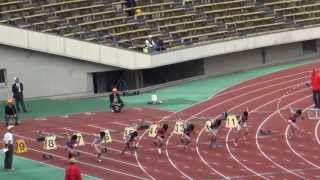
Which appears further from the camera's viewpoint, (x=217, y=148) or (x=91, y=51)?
(x=91, y=51)

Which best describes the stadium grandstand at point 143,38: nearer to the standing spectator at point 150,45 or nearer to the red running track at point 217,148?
the standing spectator at point 150,45

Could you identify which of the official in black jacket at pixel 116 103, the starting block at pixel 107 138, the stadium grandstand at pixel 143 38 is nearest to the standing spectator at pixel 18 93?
the stadium grandstand at pixel 143 38

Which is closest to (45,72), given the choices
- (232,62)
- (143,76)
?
(143,76)

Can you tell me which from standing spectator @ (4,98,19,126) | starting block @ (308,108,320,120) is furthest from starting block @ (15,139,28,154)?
starting block @ (308,108,320,120)

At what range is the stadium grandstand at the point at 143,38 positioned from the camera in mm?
34312

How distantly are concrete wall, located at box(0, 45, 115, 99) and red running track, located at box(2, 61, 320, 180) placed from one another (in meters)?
4.43

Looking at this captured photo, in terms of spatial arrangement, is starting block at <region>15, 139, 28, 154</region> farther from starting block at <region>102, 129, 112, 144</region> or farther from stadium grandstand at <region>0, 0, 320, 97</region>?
stadium grandstand at <region>0, 0, 320, 97</region>

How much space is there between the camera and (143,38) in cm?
3659

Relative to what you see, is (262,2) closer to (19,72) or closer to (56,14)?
(56,14)

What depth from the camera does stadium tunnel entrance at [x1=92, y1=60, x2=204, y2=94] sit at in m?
35.8

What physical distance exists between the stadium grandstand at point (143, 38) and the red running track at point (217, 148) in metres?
4.32

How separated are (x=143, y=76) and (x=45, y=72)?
462 cm

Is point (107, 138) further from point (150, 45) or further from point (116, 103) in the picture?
point (150, 45)

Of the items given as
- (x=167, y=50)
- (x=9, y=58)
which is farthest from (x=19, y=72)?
(x=167, y=50)
